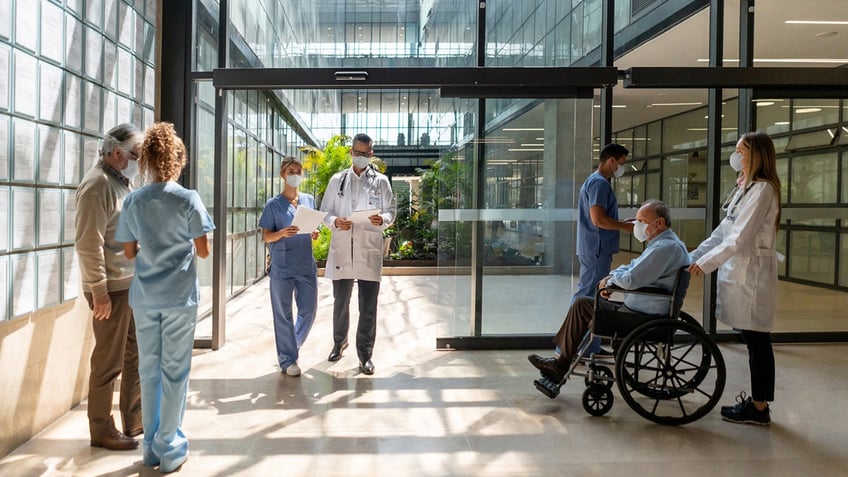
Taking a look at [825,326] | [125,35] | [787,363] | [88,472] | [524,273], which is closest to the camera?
[88,472]

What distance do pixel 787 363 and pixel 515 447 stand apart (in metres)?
3.07

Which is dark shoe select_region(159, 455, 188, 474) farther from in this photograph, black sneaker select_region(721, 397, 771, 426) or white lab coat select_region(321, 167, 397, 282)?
black sneaker select_region(721, 397, 771, 426)

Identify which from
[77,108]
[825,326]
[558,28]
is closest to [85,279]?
[77,108]

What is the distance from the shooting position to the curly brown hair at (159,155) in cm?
281

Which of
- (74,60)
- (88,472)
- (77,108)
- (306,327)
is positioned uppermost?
(74,60)

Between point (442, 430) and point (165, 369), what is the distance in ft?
4.90

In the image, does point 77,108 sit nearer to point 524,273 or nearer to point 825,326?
point 524,273

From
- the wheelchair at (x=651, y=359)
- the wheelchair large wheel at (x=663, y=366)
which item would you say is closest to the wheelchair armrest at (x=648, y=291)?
the wheelchair at (x=651, y=359)

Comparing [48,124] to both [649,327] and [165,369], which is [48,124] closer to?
[165,369]

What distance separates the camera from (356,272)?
4.69 m

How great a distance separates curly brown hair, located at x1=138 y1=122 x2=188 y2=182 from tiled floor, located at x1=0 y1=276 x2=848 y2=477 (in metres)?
1.36

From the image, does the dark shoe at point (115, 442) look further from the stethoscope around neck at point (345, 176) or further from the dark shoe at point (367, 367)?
the stethoscope around neck at point (345, 176)

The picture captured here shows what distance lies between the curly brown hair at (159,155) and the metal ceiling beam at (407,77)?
2.03 m

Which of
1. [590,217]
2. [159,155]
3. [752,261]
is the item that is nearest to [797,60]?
[590,217]
